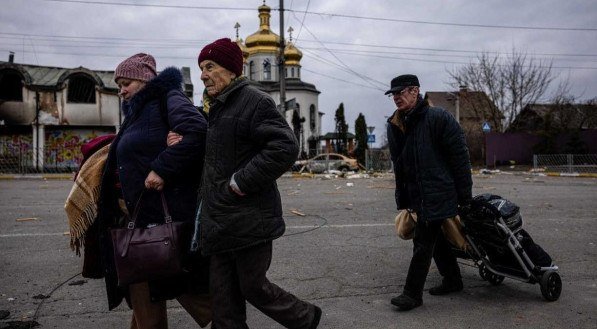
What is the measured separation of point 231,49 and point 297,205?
306 inches

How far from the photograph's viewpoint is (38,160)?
24047 mm

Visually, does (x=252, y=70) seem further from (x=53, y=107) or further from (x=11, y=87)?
(x=11, y=87)

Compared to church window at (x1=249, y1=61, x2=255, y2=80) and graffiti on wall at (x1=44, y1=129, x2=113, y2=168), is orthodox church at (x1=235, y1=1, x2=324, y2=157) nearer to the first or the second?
church window at (x1=249, y1=61, x2=255, y2=80)

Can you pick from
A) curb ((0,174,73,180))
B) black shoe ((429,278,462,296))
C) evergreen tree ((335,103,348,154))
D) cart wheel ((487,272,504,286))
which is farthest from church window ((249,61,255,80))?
black shoe ((429,278,462,296))

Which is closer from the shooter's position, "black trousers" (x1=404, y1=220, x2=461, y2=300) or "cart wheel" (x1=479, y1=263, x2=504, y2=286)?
"black trousers" (x1=404, y1=220, x2=461, y2=300)

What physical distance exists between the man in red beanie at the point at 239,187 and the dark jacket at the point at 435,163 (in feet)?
4.89

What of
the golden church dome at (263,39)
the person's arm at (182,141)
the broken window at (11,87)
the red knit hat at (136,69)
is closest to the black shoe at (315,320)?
the person's arm at (182,141)

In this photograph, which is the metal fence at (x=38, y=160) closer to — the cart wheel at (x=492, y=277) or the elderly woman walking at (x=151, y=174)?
the elderly woman walking at (x=151, y=174)

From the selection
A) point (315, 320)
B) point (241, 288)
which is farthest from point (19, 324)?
point (315, 320)

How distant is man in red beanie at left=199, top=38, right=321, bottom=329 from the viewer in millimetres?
2595

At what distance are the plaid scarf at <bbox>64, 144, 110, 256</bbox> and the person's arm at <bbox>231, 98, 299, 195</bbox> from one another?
3.12ft

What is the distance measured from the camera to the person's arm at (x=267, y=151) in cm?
253

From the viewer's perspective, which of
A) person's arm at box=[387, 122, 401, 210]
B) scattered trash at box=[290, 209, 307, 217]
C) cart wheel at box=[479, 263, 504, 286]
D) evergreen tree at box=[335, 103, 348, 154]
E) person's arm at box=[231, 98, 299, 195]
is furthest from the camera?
evergreen tree at box=[335, 103, 348, 154]

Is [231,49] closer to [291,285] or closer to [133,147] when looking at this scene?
[133,147]
